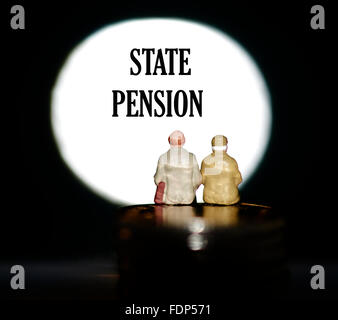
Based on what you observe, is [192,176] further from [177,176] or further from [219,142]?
[219,142]

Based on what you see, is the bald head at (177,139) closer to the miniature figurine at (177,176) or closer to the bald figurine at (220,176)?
the miniature figurine at (177,176)

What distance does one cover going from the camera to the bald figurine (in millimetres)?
2881

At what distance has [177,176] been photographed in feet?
9.48

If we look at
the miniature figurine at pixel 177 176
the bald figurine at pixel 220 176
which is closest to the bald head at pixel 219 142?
the bald figurine at pixel 220 176

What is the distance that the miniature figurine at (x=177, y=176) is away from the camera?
2.89m

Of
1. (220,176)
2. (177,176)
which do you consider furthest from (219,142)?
(177,176)

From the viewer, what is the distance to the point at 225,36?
3496mm

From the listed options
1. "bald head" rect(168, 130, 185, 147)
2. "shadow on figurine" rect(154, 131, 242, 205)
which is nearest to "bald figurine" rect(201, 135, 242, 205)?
"shadow on figurine" rect(154, 131, 242, 205)

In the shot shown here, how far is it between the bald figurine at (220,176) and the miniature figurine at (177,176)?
6cm

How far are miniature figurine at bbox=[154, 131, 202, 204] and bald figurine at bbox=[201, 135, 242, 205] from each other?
6cm
